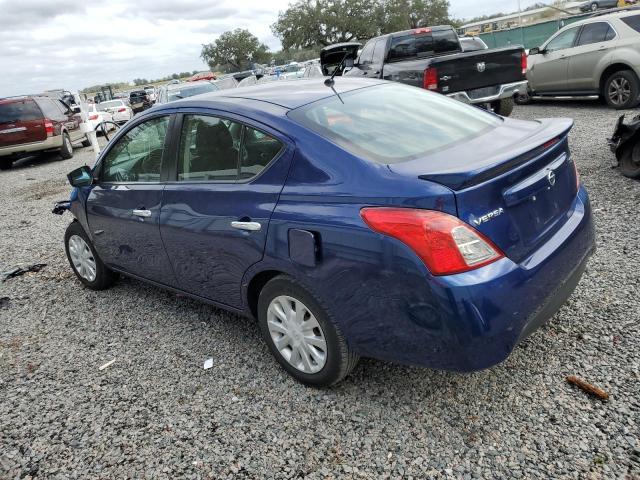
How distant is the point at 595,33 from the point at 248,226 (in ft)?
32.9

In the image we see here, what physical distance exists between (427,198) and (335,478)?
51.8 inches

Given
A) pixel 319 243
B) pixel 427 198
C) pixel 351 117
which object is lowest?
pixel 319 243

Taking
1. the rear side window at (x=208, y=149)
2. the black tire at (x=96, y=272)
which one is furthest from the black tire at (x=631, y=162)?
the black tire at (x=96, y=272)

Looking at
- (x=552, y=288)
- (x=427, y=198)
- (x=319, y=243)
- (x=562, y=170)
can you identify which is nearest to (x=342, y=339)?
(x=319, y=243)

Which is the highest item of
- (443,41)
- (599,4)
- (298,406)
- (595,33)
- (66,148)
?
(599,4)

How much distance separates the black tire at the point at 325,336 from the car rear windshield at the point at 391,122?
2.55ft

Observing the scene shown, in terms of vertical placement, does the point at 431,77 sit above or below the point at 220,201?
above

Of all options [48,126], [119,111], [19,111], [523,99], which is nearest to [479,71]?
[523,99]

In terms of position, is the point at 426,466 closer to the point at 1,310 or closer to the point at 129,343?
the point at 129,343

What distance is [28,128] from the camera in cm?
1370

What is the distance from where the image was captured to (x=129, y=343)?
385 cm

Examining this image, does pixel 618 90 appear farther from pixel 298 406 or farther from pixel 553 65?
pixel 298 406

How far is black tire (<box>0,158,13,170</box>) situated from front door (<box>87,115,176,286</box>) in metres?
12.3

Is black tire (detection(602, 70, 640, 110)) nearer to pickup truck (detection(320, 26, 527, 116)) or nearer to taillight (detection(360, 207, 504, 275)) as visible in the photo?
pickup truck (detection(320, 26, 527, 116))
